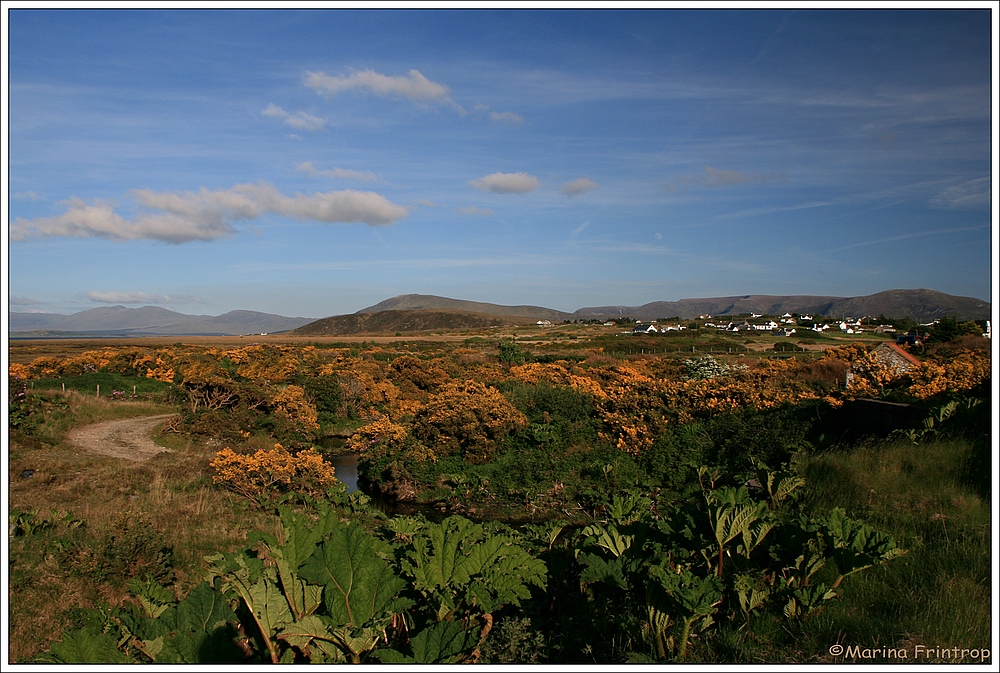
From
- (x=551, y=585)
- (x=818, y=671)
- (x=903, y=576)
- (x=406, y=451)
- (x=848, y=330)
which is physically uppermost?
(x=848, y=330)

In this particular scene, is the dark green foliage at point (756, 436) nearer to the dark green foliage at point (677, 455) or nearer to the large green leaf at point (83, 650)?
the dark green foliage at point (677, 455)

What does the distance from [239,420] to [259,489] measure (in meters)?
6.74

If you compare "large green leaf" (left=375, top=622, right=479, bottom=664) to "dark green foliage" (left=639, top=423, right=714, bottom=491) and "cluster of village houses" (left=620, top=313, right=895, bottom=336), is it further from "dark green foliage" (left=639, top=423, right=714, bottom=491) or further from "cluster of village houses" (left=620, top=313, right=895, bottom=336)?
"cluster of village houses" (left=620, top=313, right=895, bottom=336)

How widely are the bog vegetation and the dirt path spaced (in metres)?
0.47

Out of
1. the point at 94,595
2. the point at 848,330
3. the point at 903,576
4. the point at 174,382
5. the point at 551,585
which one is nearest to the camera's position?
the point at 903,576

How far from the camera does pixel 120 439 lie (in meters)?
14.5

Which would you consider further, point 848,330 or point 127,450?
point 848,330

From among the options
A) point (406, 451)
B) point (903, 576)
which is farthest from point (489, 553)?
point (406, 451)

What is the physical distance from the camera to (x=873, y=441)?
9.06m

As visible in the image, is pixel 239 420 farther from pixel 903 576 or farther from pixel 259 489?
pixel 903 576

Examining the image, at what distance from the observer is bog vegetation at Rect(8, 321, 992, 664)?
301 cm

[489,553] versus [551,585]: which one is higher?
[489,553]

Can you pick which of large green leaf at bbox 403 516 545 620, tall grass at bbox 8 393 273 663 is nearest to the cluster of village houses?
large green leaf at bbox 403 516 545 620

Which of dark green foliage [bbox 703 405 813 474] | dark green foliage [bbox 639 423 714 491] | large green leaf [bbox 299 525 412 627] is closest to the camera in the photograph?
large green leaf [bbox 299 525 412 627]
